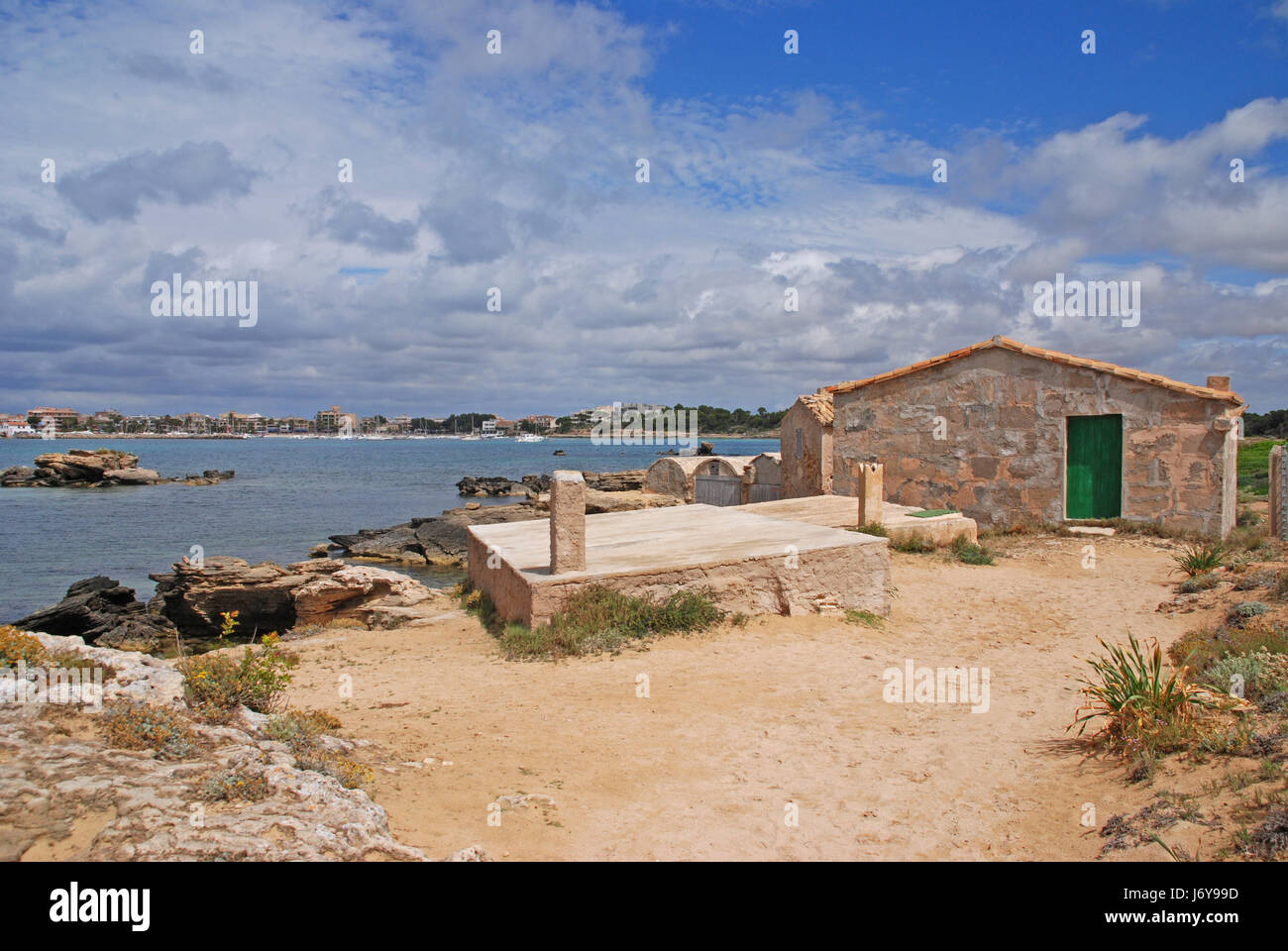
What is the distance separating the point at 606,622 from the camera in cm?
924

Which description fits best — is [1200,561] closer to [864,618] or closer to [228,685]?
[864,618]

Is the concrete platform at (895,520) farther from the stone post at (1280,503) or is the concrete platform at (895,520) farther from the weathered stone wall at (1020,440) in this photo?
the stone post at (1280,503)

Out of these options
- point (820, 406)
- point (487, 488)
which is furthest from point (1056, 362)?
point (487, 488)

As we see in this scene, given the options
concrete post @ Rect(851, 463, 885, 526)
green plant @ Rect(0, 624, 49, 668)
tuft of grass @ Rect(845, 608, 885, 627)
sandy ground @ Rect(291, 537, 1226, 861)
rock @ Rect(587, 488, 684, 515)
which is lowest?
sandy ground @ Rect(291, 537, 1226, 861)

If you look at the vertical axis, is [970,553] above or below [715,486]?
below

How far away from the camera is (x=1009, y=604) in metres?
11.7

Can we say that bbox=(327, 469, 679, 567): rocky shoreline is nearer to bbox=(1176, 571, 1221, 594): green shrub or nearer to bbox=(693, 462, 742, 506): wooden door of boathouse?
bbox=(693, 462, 742, 506): wooden door of boathouse

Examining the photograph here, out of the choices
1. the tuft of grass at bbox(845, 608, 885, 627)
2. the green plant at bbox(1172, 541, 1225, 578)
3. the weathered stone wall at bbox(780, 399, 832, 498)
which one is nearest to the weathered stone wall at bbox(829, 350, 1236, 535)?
the weathered stone wall at bbox(780, 399, 832, 498)

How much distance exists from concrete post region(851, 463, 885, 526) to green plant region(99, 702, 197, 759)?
12557mm

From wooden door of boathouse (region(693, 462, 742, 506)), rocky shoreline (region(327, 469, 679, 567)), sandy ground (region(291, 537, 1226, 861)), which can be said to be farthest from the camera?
rocky shoreline (region(327, 469, 679, 567))

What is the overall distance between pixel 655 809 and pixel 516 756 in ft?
4.43

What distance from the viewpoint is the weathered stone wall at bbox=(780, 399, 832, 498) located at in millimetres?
21672

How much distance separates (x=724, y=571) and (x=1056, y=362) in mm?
11216

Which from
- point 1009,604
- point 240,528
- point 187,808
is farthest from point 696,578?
point 240,528
